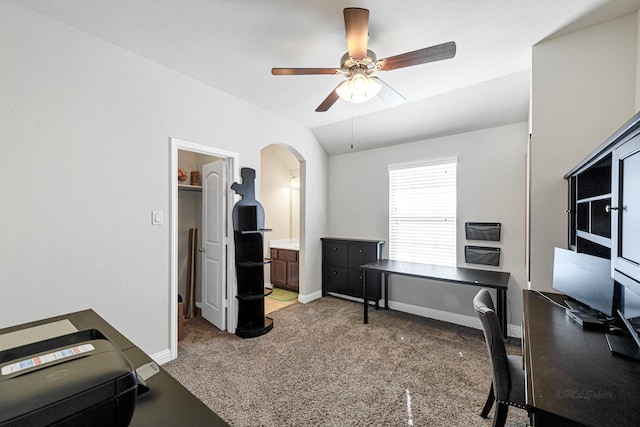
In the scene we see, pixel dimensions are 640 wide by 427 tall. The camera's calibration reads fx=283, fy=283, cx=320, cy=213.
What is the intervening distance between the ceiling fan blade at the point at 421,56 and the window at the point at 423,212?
2098mm

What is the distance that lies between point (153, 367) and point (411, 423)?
1.73 metres

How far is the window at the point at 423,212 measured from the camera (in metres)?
3.63

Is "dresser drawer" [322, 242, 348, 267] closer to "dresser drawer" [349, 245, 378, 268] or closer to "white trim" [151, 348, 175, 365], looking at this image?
"dresser drawer" [349, 245, 378, 268]

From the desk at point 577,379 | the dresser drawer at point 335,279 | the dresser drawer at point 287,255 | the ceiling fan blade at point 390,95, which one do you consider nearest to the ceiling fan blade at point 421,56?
the ceiling fan blade at point 390,95

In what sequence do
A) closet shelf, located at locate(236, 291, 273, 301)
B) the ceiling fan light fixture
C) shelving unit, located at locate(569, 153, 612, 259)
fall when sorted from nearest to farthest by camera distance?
shelving unit, located at locate(569, 153, 612, 259) → the ceiling fan light fixture → closet shelf, located at locate(236, 291, 273, 301)

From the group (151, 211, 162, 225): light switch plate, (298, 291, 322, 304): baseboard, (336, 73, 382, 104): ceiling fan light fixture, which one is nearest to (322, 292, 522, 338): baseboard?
(298, 291, 322, 304): baseboard

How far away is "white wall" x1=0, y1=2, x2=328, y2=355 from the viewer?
182 cm

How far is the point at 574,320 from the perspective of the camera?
160 cm

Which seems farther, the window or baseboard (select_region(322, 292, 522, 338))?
the window

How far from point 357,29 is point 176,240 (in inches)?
90.3

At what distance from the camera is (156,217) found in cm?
253

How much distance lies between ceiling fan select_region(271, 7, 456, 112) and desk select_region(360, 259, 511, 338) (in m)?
2.07

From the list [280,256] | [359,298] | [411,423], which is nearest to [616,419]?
[411,423]

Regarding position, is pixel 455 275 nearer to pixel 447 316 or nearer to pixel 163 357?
pixel 447 316
